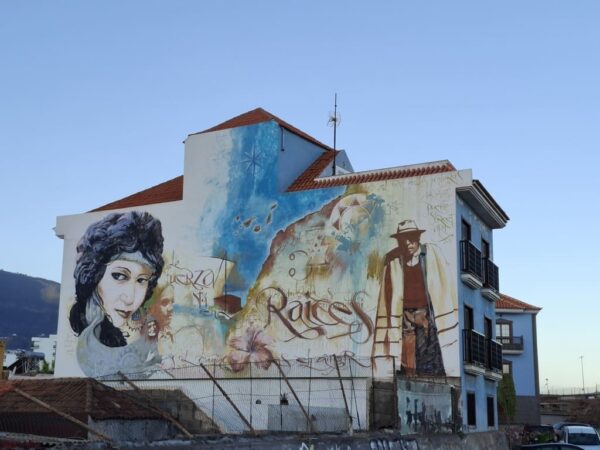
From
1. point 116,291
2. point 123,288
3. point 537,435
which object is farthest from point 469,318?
point 116,291

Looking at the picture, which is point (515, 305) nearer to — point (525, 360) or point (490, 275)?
point (525, 360)

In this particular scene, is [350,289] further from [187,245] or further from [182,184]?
[182,184]

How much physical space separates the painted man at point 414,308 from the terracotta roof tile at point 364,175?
2243 millimetres

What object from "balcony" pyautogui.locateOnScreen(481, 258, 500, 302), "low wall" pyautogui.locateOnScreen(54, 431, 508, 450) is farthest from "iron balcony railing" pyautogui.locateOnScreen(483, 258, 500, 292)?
"low wall" pyautogui.locateOnScreen(54, 431, 508, 450)

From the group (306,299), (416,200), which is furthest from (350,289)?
(416,200)

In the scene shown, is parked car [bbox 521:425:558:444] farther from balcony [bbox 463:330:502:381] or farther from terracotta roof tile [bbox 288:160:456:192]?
terracotta roof tile [bbox 288:160:456:192]

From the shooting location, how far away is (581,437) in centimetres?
3231

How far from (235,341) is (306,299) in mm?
3761

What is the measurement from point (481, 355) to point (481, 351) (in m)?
0.17

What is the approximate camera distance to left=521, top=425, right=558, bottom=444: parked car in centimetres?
3850

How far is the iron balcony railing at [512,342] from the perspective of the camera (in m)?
57.9

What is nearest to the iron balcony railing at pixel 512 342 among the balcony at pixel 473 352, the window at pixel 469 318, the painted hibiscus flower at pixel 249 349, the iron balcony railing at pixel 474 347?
the iron balcony railing at pixel 474 347

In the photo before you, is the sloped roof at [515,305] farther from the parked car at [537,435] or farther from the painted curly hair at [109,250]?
the painted curly hair at [109,250]

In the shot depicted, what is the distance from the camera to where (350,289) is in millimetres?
31250
